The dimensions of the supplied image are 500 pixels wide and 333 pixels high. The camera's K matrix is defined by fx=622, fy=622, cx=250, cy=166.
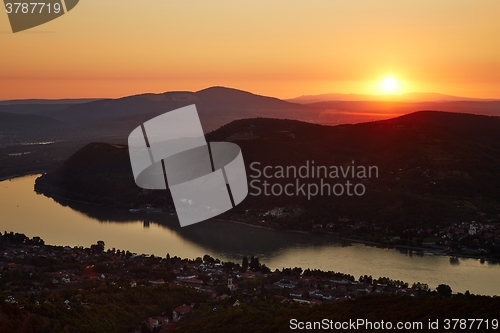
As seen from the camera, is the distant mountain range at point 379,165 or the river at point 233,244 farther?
the distant mountain range at point 379,165

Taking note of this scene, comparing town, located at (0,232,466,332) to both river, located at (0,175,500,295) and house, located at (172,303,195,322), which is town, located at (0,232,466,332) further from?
river, located at (0,175,500,295)

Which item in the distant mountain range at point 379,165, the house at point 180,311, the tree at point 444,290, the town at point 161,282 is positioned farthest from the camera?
the distant mountain range at point 379,165

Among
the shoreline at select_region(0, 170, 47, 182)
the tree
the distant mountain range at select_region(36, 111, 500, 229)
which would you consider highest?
the distant mountain range at select_region(36, 111, 500, 229)

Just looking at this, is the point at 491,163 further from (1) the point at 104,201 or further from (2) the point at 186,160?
(1) the point at 104,201

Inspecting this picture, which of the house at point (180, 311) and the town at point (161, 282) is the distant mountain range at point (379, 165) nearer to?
the town at point (161, 282)

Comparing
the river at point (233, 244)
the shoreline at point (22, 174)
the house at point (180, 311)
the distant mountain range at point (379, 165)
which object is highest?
the distant mountain range at point (379, 165)

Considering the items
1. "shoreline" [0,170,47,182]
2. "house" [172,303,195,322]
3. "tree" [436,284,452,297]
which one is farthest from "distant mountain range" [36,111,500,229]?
"house" [172,303,195,322]

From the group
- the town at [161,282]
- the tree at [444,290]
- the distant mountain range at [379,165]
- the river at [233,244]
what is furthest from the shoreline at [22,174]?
the tree at [444,290]
